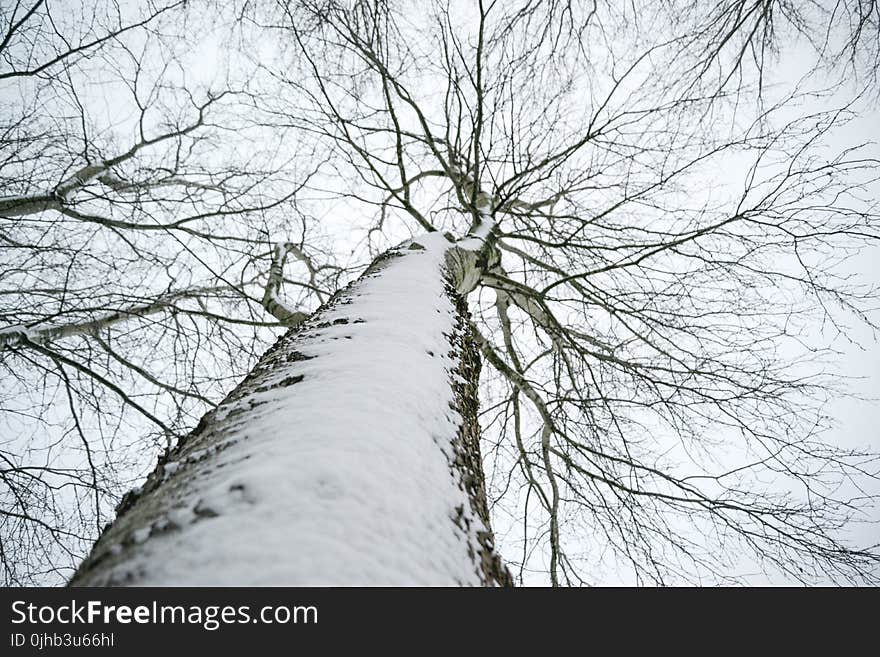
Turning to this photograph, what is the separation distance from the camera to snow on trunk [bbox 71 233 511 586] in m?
0.47

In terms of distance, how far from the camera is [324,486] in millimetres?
560

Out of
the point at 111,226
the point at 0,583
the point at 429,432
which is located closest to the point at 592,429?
the point at 429,432

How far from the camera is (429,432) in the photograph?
0.83 m

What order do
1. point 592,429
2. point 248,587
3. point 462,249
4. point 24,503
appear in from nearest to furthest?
point 248,587 < point 462,249 < point 24,503 < point 592,429

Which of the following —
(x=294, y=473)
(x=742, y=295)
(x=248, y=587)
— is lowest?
(x=248, y=587)

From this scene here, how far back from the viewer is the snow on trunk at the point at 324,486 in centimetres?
47

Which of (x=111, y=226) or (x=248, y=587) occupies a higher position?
(x=111, y=226)

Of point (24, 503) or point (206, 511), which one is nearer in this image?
point (206, 511)

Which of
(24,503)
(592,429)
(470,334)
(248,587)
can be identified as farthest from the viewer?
(592,429)

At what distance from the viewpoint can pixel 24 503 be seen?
300 centimetres

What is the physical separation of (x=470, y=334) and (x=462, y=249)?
1065mm
